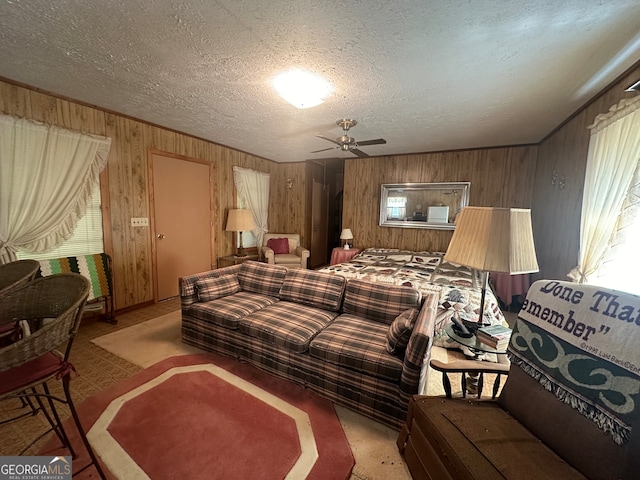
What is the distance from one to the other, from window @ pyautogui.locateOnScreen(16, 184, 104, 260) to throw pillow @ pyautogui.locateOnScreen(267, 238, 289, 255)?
2698 millimetres

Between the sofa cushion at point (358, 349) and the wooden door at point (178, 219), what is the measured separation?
9.51 ft

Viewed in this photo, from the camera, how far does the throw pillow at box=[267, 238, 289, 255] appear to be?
514 centimetres

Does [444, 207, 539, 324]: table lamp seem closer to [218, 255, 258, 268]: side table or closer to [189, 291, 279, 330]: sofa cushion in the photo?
[189, 291, 279, 330]: sofa cushion

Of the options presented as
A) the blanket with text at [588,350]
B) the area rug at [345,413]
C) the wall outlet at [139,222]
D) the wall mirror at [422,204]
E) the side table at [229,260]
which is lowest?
the area rug at [345,413]

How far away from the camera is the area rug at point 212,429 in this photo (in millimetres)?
1326

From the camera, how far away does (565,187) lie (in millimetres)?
2867

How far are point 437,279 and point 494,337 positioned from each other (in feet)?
5.07

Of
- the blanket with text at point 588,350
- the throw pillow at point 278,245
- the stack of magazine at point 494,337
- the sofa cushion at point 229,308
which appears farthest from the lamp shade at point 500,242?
the throw pillow at point 278,245

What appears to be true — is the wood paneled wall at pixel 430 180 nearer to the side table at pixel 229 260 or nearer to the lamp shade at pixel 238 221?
the lamp shade at pixel 238 221

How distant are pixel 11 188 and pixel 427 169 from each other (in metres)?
5.48

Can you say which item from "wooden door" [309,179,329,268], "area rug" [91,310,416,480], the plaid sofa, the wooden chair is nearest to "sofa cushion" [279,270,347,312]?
the plaid sofa

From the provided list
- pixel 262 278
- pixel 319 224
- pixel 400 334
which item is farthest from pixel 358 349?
pixel 319 224

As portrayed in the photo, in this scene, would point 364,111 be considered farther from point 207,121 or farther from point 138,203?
point 138,203

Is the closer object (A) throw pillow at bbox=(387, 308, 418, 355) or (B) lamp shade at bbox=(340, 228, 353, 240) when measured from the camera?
(A) throw pillow at bbox=(387, 308, 418, 355)
